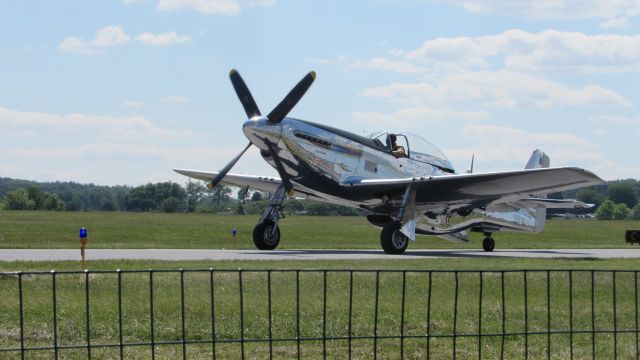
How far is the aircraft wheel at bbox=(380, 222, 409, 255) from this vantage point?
27.0 metres

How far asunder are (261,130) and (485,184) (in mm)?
6658

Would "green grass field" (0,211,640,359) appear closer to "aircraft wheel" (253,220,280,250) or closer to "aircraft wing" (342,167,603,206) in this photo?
"aircraft wing" (342,167,603,206)

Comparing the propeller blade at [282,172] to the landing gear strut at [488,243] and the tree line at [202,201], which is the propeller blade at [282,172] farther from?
the tree line at [202,201]

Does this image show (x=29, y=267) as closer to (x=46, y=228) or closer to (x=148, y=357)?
(x=148, y=357)

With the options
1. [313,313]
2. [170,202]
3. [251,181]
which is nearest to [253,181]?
[251,181]

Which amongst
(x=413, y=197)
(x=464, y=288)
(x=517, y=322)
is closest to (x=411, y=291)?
(x=464, y=288)

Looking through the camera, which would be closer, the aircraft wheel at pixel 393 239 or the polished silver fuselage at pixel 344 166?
the polished silver fuselage at pixel 344 166

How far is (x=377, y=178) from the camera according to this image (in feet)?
92.5

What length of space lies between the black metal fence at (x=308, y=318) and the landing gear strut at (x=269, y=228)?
10.8m

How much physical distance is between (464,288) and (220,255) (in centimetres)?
1002

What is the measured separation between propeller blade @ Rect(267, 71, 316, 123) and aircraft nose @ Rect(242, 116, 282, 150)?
0.19m

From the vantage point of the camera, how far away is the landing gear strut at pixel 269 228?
2775cm

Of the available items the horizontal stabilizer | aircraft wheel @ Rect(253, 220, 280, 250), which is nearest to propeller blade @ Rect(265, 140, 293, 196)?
aircraft wheel @ Rect(253, 220, 280, 250)

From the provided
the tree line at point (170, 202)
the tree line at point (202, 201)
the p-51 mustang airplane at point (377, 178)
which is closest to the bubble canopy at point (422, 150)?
the p-51 mustang airplane at point (377, 178)
